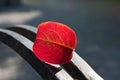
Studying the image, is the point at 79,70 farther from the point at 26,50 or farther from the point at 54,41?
the point at 54,41

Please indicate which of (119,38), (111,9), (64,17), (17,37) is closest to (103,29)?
(119,38)

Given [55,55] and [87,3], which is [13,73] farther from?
[87,3]

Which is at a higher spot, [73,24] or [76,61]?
[76,61]

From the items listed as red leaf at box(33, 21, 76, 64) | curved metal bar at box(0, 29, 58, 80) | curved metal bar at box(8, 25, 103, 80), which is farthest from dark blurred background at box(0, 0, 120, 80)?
red leaf at box(33, 21, 76, 64)

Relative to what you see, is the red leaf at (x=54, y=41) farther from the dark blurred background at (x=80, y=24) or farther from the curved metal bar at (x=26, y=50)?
the dark blurred background at (x=80, y=24)

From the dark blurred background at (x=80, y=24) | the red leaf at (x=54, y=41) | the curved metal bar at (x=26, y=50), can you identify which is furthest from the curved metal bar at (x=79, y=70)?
the dark blurred background at (x=80, y=24)

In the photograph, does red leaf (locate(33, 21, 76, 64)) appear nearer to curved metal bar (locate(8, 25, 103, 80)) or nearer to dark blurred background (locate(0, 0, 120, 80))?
curved metal bar (locate(8, 25, 103, 80))

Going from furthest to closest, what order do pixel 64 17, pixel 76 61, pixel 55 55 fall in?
pixel 64 17
pixel 76 61
pixel 55 55

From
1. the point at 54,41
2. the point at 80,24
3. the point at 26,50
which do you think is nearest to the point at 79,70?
the point at 26,50
